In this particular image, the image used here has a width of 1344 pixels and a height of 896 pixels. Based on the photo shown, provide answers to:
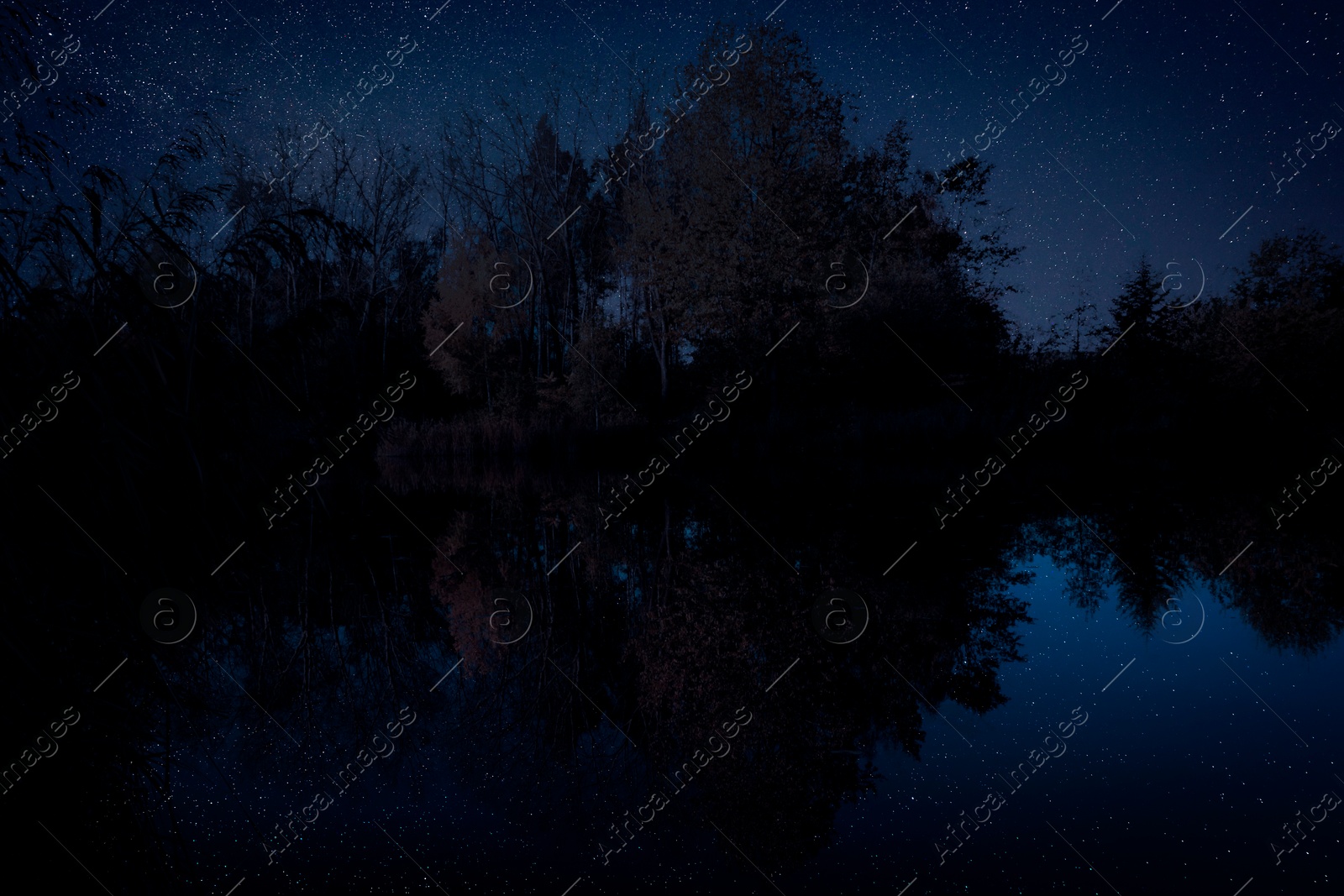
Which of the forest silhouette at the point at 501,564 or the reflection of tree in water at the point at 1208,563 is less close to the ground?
the forest silhouette at the point at 501,564

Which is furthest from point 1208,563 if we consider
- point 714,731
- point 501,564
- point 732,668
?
point 501,564

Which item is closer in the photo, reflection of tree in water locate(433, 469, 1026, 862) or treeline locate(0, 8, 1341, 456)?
reflection of tree in water locate(433, 469, 1026, 862)

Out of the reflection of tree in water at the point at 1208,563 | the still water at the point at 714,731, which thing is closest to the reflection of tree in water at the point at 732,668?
the still water at the point at 714,731

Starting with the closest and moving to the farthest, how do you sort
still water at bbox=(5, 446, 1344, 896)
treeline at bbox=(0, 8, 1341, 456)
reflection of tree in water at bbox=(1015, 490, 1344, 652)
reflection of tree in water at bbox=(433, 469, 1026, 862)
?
still water at bbox=(5, 446, 1344, 896) → reflection of tree in water at bbox=(433, 469, 1026, 862) → reflection of tree in water at bbox=(1015, 490, 1344, 652) → treeline at bbox=(0, 8, 1341, 456)

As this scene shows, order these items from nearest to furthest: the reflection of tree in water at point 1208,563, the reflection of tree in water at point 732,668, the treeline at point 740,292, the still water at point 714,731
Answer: the still water at point 714,731
the reflection of tree in water at point 732,668
the reflection of tree in water at point 1208,563
the treeline at point 740,292

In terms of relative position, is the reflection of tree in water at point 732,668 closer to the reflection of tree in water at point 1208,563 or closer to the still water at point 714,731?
the still water at point 714,731

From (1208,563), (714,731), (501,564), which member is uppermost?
(501,564)

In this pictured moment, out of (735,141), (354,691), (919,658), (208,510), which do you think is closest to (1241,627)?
(919,658)

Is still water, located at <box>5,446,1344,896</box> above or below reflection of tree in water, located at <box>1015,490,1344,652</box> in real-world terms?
above

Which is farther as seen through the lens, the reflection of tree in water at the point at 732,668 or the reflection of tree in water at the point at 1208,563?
the reflection of tree in water at the point at 1208,563

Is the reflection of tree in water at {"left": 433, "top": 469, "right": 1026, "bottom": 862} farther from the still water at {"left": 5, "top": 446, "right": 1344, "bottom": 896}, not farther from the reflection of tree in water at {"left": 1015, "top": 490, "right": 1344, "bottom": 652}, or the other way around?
the reflection of tree in water at {"left": 1015, "top": 490, "right": 1344, "bottom": 652}

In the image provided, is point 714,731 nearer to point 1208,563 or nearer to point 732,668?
point 732,668

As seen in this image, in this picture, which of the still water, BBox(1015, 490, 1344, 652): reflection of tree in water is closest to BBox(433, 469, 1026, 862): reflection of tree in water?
the still water

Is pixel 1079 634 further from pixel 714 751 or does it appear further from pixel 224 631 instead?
pixel 224 631
